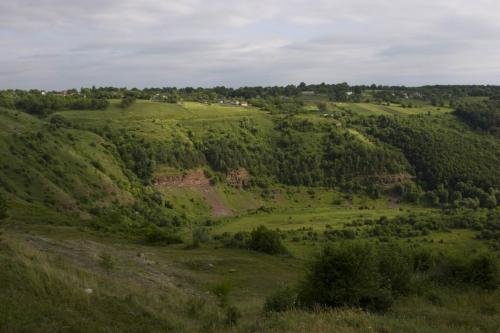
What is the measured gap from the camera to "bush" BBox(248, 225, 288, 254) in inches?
1657

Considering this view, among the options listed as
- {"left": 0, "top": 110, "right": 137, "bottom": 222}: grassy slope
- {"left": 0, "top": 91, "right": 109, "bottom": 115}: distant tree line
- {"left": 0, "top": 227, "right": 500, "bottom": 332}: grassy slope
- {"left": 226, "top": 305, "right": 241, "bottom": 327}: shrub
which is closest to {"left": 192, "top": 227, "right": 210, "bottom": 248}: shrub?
{"left": 0, "top": 110, "right": 137, "bottom": 222}: grassy slope

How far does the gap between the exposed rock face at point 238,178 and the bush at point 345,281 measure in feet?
329

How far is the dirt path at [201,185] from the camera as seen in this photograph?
→ 104644mm

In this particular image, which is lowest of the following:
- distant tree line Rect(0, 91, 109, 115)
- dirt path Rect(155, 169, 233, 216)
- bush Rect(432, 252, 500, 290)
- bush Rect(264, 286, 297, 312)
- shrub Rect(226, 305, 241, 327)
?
dirt path Rect(155, 169, 233, 216)

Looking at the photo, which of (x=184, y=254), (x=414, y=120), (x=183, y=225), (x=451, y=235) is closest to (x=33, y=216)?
(x=184, y=254)

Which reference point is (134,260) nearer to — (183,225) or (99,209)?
(99,209)

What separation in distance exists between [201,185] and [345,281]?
95.5 metres

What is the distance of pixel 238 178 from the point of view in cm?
11900

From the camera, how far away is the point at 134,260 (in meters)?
29.5

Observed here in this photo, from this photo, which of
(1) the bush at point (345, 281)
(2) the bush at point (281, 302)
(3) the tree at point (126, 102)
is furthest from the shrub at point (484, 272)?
(3) the tree at point (126, 102)

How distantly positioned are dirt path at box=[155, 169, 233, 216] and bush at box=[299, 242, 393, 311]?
284 feet

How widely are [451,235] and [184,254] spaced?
57.3 meters

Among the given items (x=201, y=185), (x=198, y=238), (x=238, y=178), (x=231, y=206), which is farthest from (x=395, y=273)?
(x=238, y=178)

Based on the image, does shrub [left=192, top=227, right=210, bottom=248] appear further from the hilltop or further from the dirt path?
the dirt path
